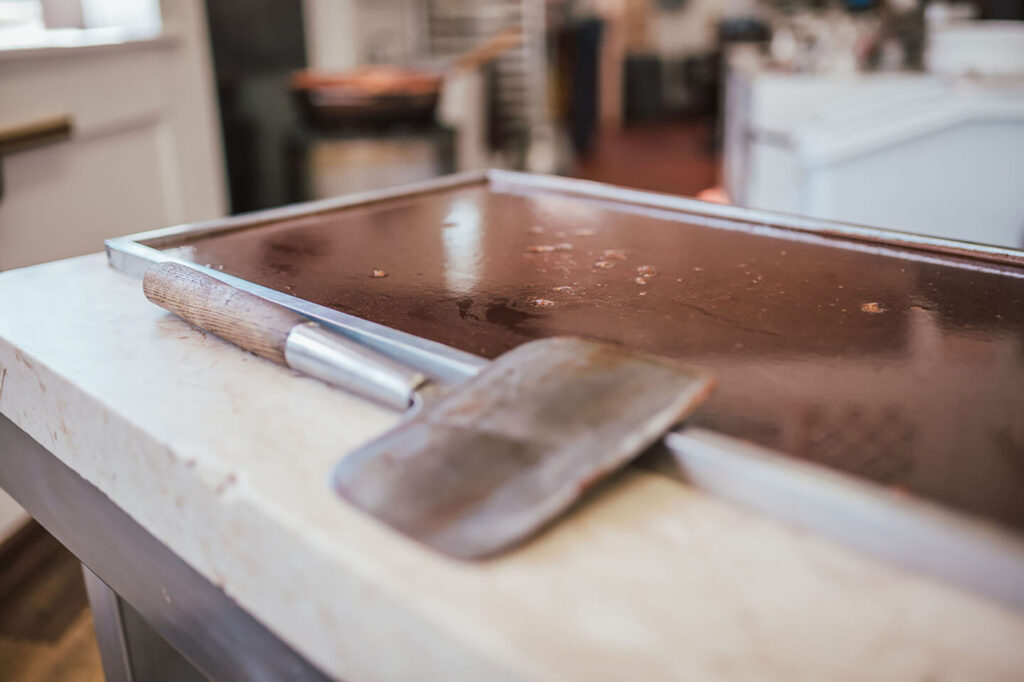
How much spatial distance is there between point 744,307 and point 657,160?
593cm

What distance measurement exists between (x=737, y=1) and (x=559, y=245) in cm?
956

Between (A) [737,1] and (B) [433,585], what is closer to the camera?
(B) [433,585]

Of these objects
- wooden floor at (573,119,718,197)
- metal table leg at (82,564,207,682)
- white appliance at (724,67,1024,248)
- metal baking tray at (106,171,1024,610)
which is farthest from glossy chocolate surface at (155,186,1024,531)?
wooden floor at (573,119,718,197)

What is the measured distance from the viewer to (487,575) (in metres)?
0.37

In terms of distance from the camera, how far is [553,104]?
6992 millimetres

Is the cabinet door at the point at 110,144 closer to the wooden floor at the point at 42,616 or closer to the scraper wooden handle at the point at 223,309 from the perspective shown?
the wooden floor at the point at 42,616

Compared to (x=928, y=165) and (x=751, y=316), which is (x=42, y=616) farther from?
(x=928, y=165)

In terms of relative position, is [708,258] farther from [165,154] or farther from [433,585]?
[165,154]

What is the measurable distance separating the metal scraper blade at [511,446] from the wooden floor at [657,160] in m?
3.79

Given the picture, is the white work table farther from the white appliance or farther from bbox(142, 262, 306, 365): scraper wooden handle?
the white appliance

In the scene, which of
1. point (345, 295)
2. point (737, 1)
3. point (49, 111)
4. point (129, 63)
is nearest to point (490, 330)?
point (345, 295)

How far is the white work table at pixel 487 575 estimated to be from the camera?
12.8 inches

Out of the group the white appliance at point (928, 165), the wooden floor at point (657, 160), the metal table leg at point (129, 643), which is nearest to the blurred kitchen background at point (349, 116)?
the white appliance at point (928, 165)

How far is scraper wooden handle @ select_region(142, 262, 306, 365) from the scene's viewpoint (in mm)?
583
